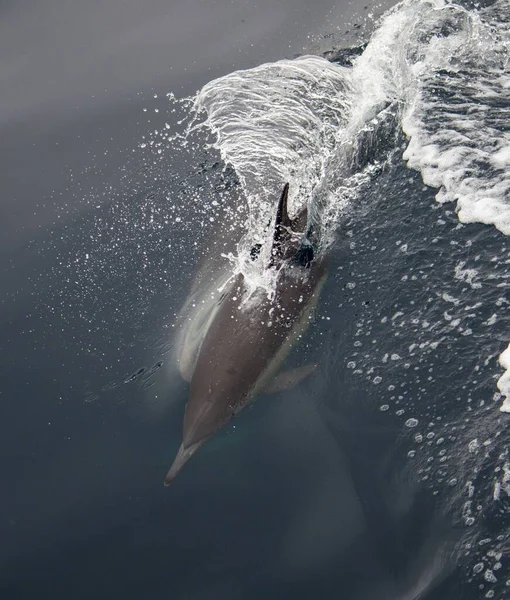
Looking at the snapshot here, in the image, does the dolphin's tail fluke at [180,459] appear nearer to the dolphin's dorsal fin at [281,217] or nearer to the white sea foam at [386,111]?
the white sea foam at [386,111]

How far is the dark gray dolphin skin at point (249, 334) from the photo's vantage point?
26.9ft

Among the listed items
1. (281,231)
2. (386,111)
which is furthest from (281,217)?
(386,111)

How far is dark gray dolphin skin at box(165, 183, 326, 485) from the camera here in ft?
26.9

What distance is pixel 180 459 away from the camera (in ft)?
25.8

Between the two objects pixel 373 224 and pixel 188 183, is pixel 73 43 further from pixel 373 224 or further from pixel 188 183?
pixel 373 224

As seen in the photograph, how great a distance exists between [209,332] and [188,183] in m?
2.74

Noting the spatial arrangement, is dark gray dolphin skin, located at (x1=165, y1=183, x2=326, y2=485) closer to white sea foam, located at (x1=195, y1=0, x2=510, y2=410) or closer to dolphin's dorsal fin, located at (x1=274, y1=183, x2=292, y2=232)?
dolphin's dorsal fin, located at (x1=274, y1=183, x2=292, y2=232)

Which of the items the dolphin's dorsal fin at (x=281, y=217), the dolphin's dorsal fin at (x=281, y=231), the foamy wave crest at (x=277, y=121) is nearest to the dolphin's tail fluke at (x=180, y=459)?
the dolphin's dorsal fin at (x=281, y=231)

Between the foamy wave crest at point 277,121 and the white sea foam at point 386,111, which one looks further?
the foamy wave crest at point 277,121

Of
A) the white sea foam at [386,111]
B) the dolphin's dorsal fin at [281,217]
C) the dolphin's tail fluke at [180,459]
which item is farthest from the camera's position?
the white sea foam at [386,111]

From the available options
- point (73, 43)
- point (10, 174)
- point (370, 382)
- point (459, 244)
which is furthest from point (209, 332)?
point (73, 43)

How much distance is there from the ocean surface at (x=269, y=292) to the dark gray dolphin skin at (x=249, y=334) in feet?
0.61

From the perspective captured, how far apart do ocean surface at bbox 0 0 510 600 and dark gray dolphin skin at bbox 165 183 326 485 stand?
0.19 metres

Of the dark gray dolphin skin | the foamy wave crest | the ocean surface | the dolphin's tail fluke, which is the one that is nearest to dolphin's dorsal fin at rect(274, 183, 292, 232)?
the dark gray dolphin skin
